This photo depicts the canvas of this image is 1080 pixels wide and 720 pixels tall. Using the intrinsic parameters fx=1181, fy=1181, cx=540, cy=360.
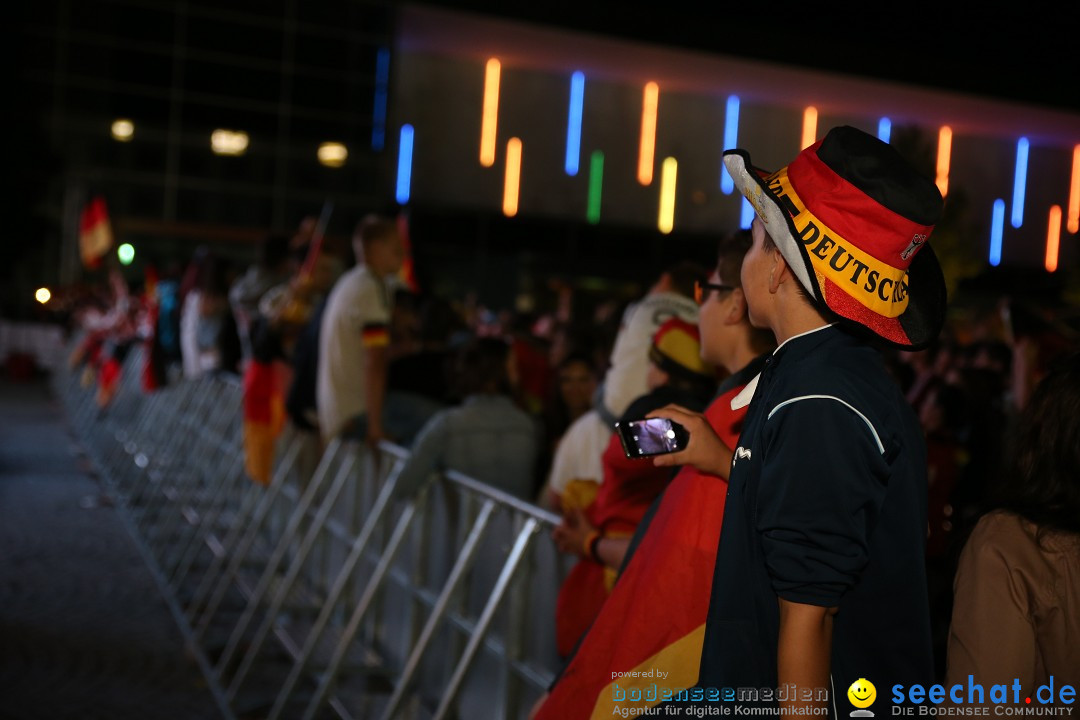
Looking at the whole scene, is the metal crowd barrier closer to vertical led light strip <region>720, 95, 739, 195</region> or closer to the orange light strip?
vertical led light strip <region>720, 95, 739, 195</region>

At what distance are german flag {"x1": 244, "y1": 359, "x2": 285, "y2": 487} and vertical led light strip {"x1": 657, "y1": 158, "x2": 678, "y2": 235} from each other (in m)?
23.3

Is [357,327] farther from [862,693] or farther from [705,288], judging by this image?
[862,693]

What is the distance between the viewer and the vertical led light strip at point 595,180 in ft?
95.6

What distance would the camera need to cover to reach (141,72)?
89.5ft

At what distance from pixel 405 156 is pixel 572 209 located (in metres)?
4.29

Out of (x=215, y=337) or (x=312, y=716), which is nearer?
(x=312, y=716)

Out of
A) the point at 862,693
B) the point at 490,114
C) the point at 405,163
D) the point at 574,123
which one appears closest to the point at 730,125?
the point at 574,123

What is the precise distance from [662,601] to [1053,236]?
34.4 metres

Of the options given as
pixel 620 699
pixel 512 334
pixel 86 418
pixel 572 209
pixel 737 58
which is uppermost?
pixel 737 58

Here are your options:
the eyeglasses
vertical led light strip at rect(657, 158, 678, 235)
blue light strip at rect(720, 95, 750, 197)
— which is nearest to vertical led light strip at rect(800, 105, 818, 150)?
blue light strip at rect(720, 95, 750, 197)

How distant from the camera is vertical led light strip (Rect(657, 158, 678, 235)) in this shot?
97.9 feet

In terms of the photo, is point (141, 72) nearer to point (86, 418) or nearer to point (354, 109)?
point (354, 109)

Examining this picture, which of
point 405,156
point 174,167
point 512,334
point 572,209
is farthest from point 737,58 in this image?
point 512,334

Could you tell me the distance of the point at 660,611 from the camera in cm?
213
